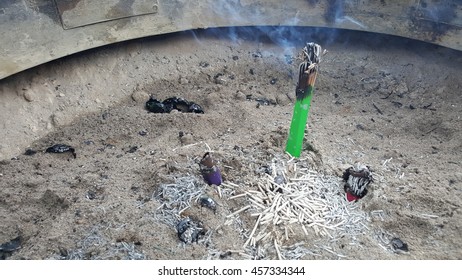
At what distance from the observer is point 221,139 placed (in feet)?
18.6

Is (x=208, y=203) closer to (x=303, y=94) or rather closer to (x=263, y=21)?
(x=303, y=94)

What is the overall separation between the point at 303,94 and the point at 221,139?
149cm

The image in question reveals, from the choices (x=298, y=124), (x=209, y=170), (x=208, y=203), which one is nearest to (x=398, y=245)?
(x=298, y=124)

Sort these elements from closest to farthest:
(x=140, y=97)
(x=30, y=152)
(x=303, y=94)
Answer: (x=303, y=94) < (x=30, y=152) < (x=140, y=97)

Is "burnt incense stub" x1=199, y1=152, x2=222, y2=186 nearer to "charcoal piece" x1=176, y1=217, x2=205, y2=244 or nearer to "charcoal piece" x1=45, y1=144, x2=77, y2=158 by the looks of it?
"charcoal piece" x1=176, y1=217, x2=205, y2=244

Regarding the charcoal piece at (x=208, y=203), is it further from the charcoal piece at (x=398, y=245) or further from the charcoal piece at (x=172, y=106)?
the charcoal piece at (x=172, y=106)

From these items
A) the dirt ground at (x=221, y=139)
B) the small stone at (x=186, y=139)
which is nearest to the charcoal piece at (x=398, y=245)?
the dirt ground at (x=221, y=139)

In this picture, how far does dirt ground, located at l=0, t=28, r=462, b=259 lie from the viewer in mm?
4250

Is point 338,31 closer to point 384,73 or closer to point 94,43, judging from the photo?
point 384,73

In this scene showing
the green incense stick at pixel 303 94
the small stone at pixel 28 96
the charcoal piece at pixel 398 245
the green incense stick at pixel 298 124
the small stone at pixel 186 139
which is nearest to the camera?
the charcoal piece at pixel 398 245

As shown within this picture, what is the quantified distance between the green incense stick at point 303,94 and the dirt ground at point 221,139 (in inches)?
8.8

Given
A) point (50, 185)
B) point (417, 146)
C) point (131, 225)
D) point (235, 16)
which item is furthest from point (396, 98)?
point (50, 185)

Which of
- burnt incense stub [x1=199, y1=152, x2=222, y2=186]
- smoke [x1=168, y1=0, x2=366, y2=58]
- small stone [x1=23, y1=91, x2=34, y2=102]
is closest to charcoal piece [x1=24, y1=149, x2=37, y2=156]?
small stone [x1=23, y1=91, x2=34, y2=102]

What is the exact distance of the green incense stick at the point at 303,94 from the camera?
4.42 meters
